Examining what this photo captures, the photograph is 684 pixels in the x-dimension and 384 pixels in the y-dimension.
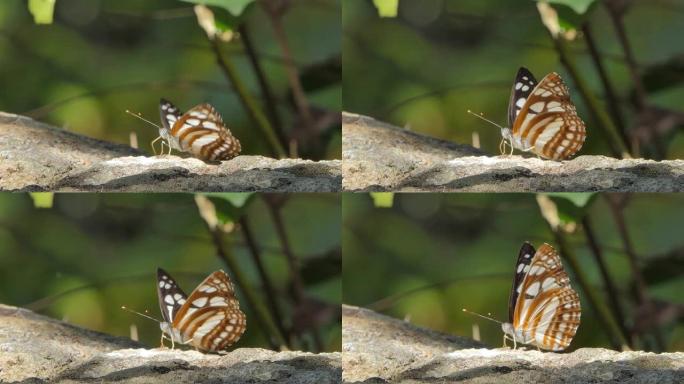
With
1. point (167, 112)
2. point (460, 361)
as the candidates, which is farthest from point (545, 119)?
point (167, 112)

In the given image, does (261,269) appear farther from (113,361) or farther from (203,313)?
(113,361)

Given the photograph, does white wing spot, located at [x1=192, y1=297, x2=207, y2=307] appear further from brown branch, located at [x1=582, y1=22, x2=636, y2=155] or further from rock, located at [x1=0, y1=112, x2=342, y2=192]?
brown branch, located at [x1=582, y1=22, x2=636, y2=155]

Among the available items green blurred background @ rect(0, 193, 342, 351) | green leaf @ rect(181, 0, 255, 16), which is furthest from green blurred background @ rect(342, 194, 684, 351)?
green leaf @ rect(181, 0, 255, 16)

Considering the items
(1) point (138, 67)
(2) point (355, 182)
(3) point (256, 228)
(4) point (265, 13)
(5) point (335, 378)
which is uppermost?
(4) point (265, 13)

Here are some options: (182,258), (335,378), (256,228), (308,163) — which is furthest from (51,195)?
(335,378)

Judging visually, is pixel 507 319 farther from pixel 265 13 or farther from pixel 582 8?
pixel 265 13
